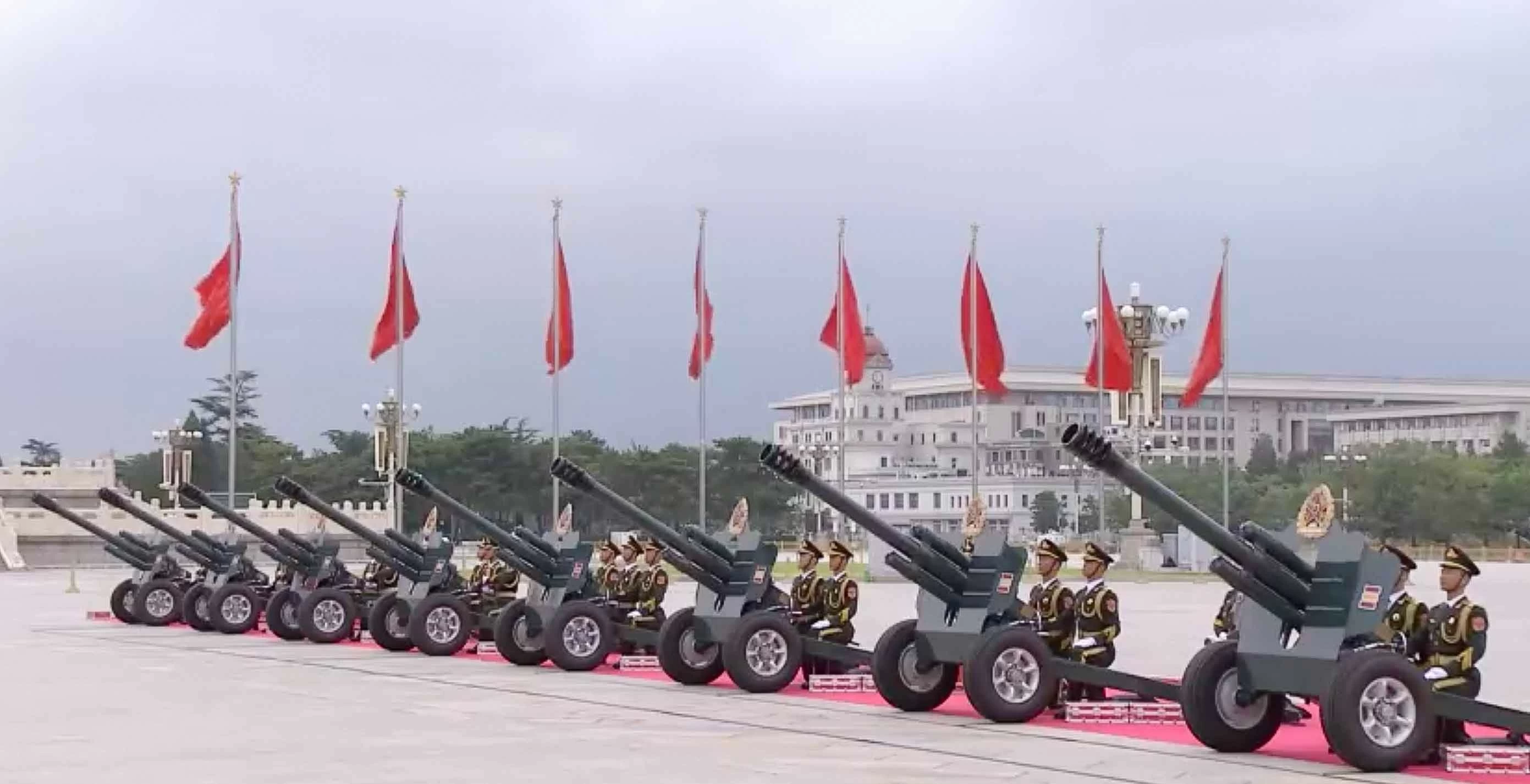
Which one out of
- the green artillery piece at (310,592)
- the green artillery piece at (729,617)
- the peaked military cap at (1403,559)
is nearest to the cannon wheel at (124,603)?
the green artillery piece at (310,592)

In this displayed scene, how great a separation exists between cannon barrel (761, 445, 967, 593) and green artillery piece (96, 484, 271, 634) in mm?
12185

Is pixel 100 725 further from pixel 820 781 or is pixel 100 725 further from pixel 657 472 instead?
pixel 657 472

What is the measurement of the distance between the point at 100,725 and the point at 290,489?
935cm

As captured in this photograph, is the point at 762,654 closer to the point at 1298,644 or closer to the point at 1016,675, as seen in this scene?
the point at 1016,675

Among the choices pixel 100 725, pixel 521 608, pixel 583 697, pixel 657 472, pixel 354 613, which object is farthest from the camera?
pixel 657 472

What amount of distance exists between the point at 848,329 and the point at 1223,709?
23176mm

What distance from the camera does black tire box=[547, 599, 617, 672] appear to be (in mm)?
20547

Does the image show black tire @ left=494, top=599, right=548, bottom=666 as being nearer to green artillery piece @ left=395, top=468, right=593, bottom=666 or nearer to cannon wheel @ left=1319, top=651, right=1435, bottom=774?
green artillery piece @ left=395, top=468, right=593, bottom=666

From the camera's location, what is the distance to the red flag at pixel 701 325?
122 feet

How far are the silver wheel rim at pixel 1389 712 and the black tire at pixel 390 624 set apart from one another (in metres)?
12.9

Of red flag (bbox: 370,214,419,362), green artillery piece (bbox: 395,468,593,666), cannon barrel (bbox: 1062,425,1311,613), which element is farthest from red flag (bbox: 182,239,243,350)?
cannon barrel (bbox: 1062,425,1311,613)

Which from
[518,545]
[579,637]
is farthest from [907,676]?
[518,545]

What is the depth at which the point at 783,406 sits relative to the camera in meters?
155

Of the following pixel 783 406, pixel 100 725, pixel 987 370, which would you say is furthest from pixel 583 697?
pixel 783 406
